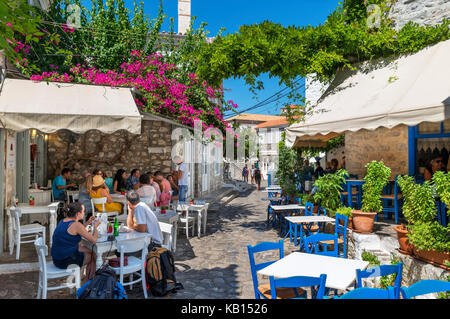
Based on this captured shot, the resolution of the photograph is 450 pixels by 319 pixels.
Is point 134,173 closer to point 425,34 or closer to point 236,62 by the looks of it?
point 236,62

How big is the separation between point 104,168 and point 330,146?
1014 cm

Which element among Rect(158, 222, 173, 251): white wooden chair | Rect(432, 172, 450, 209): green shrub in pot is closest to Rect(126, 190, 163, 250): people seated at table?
Rect(158, 222, 173, 251): white wooden chair

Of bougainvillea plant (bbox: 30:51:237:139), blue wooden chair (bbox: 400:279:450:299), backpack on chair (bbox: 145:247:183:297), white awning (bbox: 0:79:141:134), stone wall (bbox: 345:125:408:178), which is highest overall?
bougainvillea plant (bbox: 30:51:237:139)

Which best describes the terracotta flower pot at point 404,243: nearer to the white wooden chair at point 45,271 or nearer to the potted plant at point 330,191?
the potted plant at point 330,191

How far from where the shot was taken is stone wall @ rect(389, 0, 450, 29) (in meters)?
7.80

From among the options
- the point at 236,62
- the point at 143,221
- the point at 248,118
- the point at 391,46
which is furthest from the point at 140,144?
the point at 248,118

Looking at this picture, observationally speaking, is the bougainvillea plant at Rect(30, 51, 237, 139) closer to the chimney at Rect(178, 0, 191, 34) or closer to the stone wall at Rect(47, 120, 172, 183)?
the stone wall at Rect(47, 120, 172, 183)

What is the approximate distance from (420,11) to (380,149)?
3483 millimetres

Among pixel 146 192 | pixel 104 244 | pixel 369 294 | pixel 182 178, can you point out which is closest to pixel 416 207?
pixel 369 294

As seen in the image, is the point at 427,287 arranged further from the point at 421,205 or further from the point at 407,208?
the point at 407,208

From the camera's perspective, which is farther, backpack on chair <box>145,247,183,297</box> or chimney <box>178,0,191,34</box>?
chimney <box>178,0,191,34</box>

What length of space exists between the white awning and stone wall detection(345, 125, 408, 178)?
6.40 m

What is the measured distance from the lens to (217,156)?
21438mm

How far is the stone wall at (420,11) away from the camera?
7.80m
